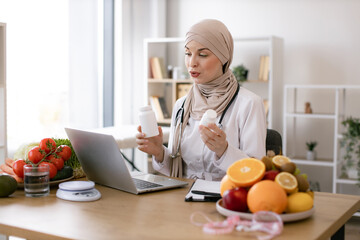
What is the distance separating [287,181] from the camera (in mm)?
1378

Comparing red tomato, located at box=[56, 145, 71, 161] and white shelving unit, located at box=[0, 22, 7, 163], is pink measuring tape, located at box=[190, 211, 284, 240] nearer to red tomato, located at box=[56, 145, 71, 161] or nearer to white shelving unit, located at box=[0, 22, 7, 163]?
red tomato, located at box=[56, 145, 71, 161]

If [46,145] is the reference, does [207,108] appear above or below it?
above

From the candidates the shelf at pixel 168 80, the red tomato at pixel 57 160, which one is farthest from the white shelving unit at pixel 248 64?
the red tomato at pixel 57 160

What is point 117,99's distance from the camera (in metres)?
4.94

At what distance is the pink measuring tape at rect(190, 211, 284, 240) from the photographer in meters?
1.26

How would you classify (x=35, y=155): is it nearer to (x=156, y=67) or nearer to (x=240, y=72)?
(x=240, y=72)

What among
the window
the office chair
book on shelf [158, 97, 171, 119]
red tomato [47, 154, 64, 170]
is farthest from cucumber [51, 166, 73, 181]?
book on shelf [158, 97, 171, 119]

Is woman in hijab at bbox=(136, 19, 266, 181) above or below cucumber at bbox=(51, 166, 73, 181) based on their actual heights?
above

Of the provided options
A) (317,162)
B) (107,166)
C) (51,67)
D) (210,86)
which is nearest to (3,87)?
(51,67)

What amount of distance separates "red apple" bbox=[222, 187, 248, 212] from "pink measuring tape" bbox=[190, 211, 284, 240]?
42 millimetres

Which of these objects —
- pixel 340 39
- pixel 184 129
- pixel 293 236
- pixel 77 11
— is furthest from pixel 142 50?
pixel 293 236

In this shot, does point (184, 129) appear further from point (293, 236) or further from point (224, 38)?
point (293, 236)

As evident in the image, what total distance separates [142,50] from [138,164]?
3.94ft

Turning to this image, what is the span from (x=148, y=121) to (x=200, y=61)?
0.50 m
